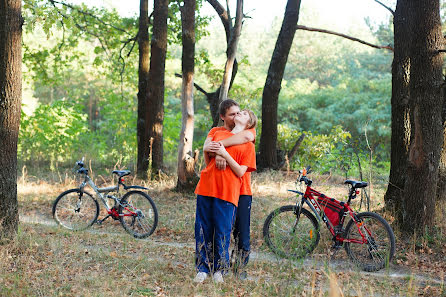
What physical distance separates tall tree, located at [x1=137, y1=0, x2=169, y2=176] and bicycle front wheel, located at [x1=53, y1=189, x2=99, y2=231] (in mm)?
4221

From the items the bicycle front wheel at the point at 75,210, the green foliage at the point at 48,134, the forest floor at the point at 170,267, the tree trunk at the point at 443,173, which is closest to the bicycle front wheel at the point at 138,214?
the forest floor at the point at 170,267

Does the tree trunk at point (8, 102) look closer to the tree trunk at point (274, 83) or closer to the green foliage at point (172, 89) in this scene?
the green foliage at point (172, 89)

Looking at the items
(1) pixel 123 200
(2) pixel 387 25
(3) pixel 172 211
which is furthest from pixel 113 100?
(2) pixel 387 25

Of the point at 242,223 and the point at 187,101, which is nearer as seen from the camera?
the point at 242,223

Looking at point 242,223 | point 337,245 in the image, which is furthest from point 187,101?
point 242,223

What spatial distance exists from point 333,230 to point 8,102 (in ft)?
13.9

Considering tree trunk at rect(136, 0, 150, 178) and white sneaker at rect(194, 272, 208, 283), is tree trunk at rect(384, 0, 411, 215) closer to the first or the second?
white sneaker at rect(194, 272, 208, 283)

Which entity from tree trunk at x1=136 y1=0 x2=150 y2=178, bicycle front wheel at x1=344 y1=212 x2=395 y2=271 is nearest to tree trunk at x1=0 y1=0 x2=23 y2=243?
bicycle front wheel at x1=344 y1=212 x2=395 y2=271

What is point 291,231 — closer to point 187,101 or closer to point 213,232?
point 213,232

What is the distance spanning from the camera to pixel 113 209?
7.99 meters

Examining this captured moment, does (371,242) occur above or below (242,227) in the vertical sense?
below

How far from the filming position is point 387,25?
33.9 m

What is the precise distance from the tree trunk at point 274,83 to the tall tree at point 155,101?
279 cm

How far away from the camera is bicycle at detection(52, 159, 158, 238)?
25.2ft
